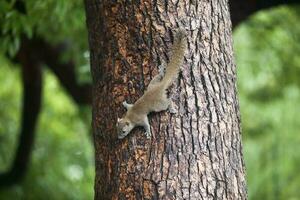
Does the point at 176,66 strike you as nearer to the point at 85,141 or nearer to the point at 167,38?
the point at 167,38

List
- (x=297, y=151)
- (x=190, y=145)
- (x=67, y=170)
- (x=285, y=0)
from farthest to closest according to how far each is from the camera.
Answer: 1. (x=297, y=151)
2. (x=67, y=170)
3. (x=285, y=0)
4. (x=190, y=145)

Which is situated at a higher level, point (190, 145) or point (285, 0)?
point (285, 0)

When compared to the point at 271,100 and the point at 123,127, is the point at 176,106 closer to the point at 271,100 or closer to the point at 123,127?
the point at 123,127

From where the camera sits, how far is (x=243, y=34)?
10.6 metres

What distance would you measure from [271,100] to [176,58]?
8173mm

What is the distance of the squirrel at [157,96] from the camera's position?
3.46 metres

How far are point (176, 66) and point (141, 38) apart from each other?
22 centimetres

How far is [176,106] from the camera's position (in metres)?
3.50

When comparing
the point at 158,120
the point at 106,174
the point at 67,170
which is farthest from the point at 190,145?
the point at 67,170

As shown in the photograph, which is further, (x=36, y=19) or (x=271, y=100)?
(x=271, y=100)

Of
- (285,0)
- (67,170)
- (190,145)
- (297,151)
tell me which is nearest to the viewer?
(190,145)

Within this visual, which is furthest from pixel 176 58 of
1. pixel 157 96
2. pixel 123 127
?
pixel 123 127

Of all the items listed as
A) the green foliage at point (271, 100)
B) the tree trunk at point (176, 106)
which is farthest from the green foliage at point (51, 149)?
the tree trunk at point (176, 106)

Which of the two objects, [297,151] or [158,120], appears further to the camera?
[297,151]
